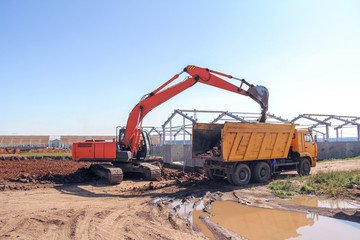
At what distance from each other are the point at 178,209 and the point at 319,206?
4.09 meters

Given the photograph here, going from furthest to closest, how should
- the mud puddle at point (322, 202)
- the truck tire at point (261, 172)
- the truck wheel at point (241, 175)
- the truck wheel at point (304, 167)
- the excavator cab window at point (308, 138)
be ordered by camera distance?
the excavator cab window at point (308, 138)
the truck wheel at point (304, 167)
the truck tire at point (261, 172)
the truck wheel at point (241, 175)
the mud puddle at point (322, 202)

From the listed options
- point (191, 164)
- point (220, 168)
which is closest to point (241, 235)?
point (220, 168)

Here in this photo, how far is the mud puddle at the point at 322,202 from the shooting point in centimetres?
791

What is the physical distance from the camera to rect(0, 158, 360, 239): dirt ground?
5.81 m

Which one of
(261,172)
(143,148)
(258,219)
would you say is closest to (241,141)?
(261,172)

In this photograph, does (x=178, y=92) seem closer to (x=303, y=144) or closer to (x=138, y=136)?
(x=138, y=136)

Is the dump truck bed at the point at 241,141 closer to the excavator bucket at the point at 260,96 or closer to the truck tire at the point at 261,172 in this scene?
the truck tire at the point at 261,172

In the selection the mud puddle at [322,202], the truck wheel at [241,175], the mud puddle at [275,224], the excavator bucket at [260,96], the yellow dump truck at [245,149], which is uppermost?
the excavator bucket at [260,96]

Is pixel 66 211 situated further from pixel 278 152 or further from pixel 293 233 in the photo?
pixel 278 152

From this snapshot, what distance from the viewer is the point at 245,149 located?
11.3 m

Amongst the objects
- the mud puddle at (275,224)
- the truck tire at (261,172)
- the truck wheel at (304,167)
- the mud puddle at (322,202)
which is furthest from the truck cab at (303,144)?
the mud puddle at (275,224)

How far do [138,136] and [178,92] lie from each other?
295 cm

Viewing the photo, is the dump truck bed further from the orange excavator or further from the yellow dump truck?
the orange excavator

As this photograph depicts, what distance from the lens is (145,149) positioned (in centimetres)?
1366
